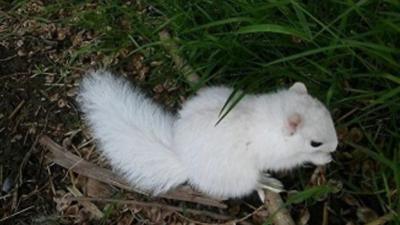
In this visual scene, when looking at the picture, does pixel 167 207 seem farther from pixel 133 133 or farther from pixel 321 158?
pixel 321 158

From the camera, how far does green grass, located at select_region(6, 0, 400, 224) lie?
2.16 meters

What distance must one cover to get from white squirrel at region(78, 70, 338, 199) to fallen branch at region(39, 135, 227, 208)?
0.21ft

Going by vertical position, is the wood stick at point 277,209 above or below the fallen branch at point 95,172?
below

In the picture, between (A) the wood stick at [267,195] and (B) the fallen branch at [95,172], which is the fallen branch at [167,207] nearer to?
(B) the fallen branch at [95,172]

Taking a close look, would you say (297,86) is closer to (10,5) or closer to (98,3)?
(98,3)

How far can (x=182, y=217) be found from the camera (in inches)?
94.3

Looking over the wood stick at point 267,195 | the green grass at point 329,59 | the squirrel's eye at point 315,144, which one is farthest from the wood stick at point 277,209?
the squirrel's eye at point 315,144

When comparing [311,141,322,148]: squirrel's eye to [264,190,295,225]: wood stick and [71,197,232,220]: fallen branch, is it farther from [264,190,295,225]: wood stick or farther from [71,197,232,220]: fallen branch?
[71,197,232,220]: fallen branch

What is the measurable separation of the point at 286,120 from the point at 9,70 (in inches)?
57.4

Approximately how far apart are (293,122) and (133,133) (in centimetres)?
59

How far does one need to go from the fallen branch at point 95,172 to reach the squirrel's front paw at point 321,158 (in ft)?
1.26

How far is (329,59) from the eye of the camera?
225 centimetres

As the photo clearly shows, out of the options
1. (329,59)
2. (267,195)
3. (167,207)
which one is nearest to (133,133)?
(167,207)

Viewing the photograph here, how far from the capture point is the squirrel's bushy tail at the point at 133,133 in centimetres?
227
